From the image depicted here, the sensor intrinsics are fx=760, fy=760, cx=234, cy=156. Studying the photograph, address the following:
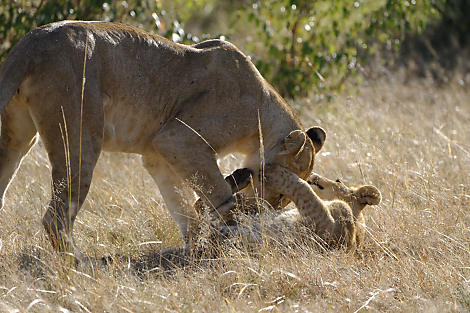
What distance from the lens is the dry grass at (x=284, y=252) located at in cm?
408

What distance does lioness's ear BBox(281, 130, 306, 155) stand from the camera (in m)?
5.39

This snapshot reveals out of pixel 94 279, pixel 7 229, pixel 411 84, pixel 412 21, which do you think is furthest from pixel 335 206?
pixel 411 84

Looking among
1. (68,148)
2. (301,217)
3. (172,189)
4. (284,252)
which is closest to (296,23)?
(172,189)

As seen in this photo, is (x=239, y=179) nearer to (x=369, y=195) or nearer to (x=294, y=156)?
(x=294, y=156)

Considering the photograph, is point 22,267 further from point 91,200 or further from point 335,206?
point 335,206

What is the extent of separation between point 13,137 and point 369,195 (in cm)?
250

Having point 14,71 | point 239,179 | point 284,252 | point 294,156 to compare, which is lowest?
point 284,252

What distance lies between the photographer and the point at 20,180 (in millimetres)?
6645

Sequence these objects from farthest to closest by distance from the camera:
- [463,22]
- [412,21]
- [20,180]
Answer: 1. [463,22]
2. [412,21]
3. [20,180]

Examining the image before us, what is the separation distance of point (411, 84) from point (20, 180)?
22.9ft

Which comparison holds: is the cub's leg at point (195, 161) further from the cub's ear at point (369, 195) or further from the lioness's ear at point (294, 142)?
the cub's ear at point (369, 195)

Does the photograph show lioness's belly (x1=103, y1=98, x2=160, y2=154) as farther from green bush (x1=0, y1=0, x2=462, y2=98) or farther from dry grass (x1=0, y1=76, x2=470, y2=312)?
green bush (x1=0, y1=0, x2=462, y2=98)

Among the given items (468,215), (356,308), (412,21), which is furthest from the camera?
(412,21)

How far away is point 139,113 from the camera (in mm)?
5094
